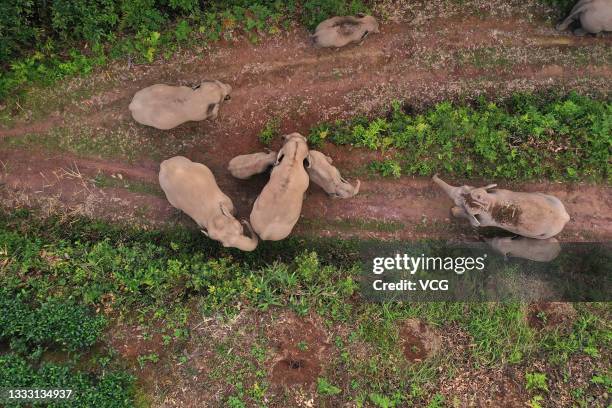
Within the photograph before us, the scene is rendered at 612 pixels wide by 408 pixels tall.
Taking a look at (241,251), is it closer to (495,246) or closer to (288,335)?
(288,335)

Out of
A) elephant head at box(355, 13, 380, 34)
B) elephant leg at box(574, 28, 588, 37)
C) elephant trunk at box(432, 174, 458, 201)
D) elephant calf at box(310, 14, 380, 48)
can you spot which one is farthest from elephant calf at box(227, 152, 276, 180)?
elephant leg at box(574, 28, 588, 37)

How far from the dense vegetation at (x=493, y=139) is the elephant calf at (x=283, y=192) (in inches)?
58.8

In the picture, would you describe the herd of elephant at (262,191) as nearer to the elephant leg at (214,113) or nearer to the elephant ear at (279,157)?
the elephant ear at (279,157)

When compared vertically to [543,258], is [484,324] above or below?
below

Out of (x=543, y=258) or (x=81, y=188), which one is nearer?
(x=543, y=258)

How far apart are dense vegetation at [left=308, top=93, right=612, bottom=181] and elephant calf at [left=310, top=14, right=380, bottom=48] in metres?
1.53

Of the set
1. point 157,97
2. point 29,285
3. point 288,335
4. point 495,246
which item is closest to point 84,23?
point 157,97

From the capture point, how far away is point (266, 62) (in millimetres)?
9695

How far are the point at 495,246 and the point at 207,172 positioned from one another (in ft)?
18.6

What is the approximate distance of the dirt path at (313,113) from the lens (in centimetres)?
962

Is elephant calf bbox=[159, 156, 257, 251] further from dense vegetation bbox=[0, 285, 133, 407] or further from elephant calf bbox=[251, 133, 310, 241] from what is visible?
dense vegetation bbox=[0, 285, 133, 407]

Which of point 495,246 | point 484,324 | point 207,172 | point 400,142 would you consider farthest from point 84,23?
point 484,324

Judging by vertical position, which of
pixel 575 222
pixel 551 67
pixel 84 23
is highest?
pixel 84 23

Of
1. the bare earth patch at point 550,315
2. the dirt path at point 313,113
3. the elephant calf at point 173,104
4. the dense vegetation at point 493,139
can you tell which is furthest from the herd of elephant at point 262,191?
the bare earth patch at point 550,315
